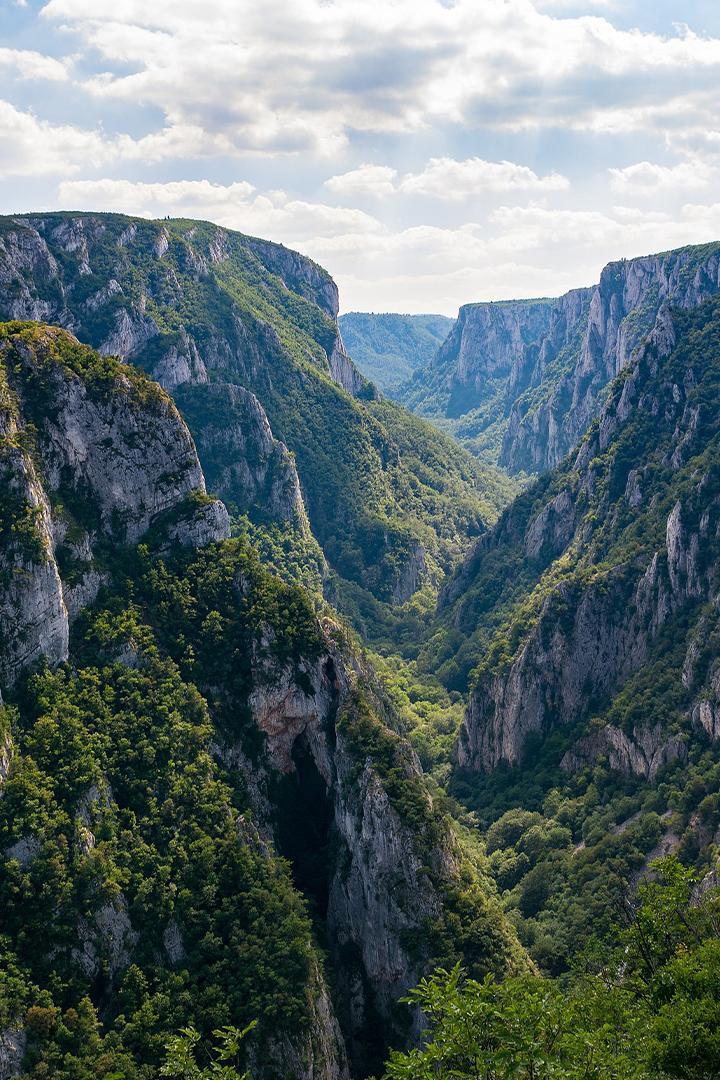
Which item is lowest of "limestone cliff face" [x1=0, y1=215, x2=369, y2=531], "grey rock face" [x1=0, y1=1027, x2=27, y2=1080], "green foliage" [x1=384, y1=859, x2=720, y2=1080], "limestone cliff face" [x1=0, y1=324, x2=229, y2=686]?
"grey rock face" [x1=0, y1=1027, x2=27, y2=1080]

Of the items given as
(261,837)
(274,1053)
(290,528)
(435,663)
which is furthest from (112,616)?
(290,528)

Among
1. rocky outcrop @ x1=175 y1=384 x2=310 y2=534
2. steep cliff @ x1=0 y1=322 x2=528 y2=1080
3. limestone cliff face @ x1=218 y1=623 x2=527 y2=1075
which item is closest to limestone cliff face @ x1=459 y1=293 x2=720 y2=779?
steep cliff @ x1=0 y1=322 x2=528 y2=1080

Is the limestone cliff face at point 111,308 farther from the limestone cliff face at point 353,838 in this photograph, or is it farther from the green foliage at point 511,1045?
the green foliage at point 511,1045

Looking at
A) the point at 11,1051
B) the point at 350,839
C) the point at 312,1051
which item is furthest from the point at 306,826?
the point at 11,1051

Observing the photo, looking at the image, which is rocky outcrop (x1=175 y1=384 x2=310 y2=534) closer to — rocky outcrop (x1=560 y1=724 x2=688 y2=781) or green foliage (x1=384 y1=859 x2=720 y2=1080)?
rocky outcrop (x1=560 y1=724 x2=688 y2=781)

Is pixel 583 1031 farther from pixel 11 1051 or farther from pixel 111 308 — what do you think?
pixel 111 308
